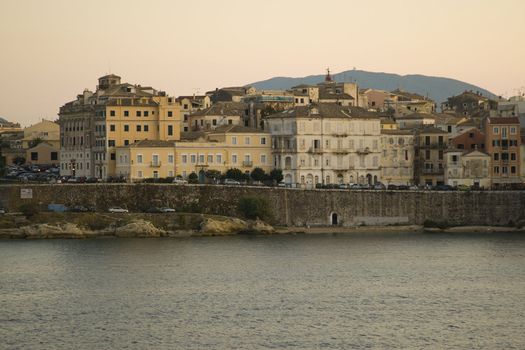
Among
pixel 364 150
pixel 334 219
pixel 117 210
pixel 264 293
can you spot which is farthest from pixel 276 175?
pixel 264 293

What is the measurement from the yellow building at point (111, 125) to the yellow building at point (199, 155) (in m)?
2.20

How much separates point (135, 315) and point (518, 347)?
15730mm

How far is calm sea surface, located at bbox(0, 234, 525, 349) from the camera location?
49.6 m

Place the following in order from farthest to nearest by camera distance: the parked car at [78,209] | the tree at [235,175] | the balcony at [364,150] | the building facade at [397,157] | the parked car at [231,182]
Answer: the building facade at [397,157], the balcony at [364,150], the tree at [235,175], the parked car at [231,182], the parked car at [78,209]

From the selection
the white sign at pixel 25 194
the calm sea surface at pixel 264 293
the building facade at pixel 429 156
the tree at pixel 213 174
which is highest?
the building facade at pixel 429 156

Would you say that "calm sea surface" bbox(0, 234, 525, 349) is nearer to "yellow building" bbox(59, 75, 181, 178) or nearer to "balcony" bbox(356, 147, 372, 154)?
"balcony" bbox(356, 147, 372, 154)

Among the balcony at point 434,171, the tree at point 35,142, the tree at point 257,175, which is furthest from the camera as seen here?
the tree at point 35,142

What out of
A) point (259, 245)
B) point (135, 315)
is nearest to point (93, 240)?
point (259, 245)

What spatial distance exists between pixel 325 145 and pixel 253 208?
12.4 meters

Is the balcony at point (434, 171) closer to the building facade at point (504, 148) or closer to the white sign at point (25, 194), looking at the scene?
the building facade at point (504, 148)

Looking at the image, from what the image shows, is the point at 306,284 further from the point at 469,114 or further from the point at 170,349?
the point at 469,114

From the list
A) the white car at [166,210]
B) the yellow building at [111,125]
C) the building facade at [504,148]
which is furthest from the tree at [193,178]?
the building facade at [504,148]

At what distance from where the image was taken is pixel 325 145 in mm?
95188

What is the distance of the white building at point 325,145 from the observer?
3720 inches
